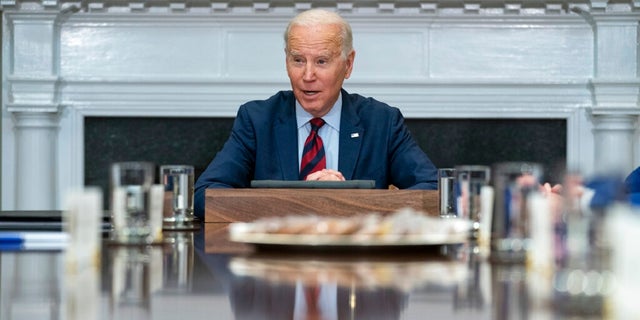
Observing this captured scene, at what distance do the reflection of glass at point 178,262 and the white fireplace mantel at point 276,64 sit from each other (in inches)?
131

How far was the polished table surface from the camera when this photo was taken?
996 millimetres

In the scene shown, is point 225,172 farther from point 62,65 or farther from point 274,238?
point 62,65

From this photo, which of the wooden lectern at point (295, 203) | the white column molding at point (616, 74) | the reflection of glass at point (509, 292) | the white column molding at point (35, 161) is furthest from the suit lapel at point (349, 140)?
the white column molding at point (35, 161)

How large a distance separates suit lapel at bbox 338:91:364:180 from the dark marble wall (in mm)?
1873

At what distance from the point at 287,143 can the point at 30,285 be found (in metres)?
2.24

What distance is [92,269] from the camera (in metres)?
1.32

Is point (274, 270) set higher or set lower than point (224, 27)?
lower

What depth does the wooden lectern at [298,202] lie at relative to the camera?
2344 millimetres

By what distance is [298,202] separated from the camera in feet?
7.69

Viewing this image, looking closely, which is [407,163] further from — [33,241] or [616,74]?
[616,74]

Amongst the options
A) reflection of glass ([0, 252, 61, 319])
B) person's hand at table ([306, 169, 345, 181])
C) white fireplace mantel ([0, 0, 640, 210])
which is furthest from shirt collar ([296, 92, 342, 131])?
reflection of glass ([0, 252, 61, 319])

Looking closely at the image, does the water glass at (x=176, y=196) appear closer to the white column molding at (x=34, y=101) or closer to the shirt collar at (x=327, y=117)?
the shirt collar at (x=327, y=117)

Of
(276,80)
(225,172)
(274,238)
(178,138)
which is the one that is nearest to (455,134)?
(276,80)

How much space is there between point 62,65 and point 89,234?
13.7 ft
